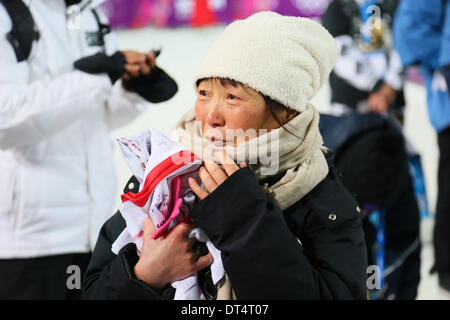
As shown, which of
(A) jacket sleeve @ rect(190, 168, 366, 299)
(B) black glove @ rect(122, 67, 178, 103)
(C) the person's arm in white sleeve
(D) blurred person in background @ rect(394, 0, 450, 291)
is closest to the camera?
(A) jacket sleeve @ rect(190, 168, 366, 299)

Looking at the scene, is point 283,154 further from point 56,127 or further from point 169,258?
point 56,127

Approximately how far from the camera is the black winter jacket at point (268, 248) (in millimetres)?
847

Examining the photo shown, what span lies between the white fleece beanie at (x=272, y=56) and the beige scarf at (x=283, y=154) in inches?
1.6

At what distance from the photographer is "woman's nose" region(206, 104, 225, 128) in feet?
2.98

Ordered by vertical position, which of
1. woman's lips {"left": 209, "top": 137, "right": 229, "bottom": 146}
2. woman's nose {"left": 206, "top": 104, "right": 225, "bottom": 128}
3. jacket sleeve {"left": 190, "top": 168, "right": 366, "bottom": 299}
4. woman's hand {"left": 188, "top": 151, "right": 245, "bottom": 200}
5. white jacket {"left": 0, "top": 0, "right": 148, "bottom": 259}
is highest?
woman's nose {"left": 206, "top": 104, "right": 225, "bottom": 128}

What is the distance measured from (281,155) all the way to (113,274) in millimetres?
288

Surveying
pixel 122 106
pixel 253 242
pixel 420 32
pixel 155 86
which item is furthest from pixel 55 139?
pixel 420 32

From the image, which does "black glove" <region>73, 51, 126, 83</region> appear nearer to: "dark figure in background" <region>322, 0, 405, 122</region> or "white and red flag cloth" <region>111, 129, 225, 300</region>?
"white and red flag cloth" <region>111, 129, 225, 300</region>

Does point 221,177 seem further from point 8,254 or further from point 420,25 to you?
point 420,25

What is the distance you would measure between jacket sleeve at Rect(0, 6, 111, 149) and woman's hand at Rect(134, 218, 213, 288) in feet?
1.88

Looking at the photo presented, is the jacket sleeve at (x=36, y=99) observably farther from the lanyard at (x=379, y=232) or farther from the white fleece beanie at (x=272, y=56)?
the lanyard at (x=379, y=232)

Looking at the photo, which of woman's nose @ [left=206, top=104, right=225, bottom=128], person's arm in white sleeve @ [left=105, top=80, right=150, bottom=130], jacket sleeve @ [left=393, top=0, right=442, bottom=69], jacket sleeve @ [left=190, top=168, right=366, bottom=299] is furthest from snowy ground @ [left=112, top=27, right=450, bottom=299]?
jacket sleeve @ [left=393, top=0, right=442, bottom=69]

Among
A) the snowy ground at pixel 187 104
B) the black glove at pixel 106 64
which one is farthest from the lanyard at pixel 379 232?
the black glove at pixel 106 64
